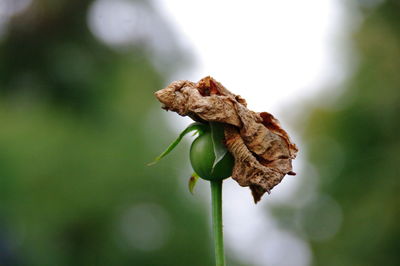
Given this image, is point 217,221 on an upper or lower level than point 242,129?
lower

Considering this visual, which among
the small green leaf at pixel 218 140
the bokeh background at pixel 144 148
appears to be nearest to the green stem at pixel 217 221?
the small green leaf at pixel 218 140

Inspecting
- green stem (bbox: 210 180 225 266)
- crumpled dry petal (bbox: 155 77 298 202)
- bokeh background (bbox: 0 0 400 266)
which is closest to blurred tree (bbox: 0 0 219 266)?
bokeh background (bbox: 0 0 400 266)

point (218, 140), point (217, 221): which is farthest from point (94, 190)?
point (217, 221)

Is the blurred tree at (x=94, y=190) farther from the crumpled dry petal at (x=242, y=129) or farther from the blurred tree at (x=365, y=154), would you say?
the crumpled dry petal at (x=242, y=129)

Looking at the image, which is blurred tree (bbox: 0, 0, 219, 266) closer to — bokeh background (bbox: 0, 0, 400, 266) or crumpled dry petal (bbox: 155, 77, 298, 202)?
bokeh background (bbox: 0, 0, 400, 266)

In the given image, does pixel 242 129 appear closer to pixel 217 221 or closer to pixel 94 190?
pixel 217 221

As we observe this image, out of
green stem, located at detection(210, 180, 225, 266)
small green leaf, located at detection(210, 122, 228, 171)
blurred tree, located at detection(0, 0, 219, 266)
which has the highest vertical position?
blurred tree, located at detection(0, 0, 219, 266)

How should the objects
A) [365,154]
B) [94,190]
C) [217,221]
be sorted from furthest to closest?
[365,154] → [94,190] → [217,221]
